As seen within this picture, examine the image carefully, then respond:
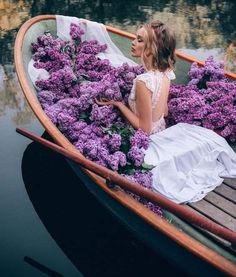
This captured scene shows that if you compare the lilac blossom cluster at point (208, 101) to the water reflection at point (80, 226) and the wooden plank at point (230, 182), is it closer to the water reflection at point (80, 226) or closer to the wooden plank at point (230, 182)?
the wooden plank at point (230, 182)

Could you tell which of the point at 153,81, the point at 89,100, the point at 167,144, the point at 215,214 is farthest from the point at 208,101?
the point at 215,214

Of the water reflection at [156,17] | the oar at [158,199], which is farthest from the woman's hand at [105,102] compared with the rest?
the water reflection at [156,17]

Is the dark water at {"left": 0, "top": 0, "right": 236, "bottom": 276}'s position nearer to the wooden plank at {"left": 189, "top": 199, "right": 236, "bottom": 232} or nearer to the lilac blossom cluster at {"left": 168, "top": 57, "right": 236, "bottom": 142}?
the wooden plank at {"left": 189, "top": 199, "right": 236, "bottom": 232}

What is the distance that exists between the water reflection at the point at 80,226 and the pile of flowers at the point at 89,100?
0.91 meters

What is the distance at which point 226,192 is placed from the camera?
3508 mm

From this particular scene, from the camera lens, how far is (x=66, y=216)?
4.44 metres

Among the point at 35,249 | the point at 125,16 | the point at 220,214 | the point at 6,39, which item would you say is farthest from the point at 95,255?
the point at 125,16

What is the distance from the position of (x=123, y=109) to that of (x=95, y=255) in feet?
4.71

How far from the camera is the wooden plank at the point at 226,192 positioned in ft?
11.3

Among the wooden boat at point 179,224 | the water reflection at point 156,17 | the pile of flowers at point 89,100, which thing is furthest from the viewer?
the water reflection at point 156,17

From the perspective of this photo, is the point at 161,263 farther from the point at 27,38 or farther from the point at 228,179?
the point at 27,38

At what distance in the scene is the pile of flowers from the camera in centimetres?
358

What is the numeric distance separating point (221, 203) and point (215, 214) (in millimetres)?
155

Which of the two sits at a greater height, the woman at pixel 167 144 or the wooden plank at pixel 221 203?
the woman at pixel 167 144
